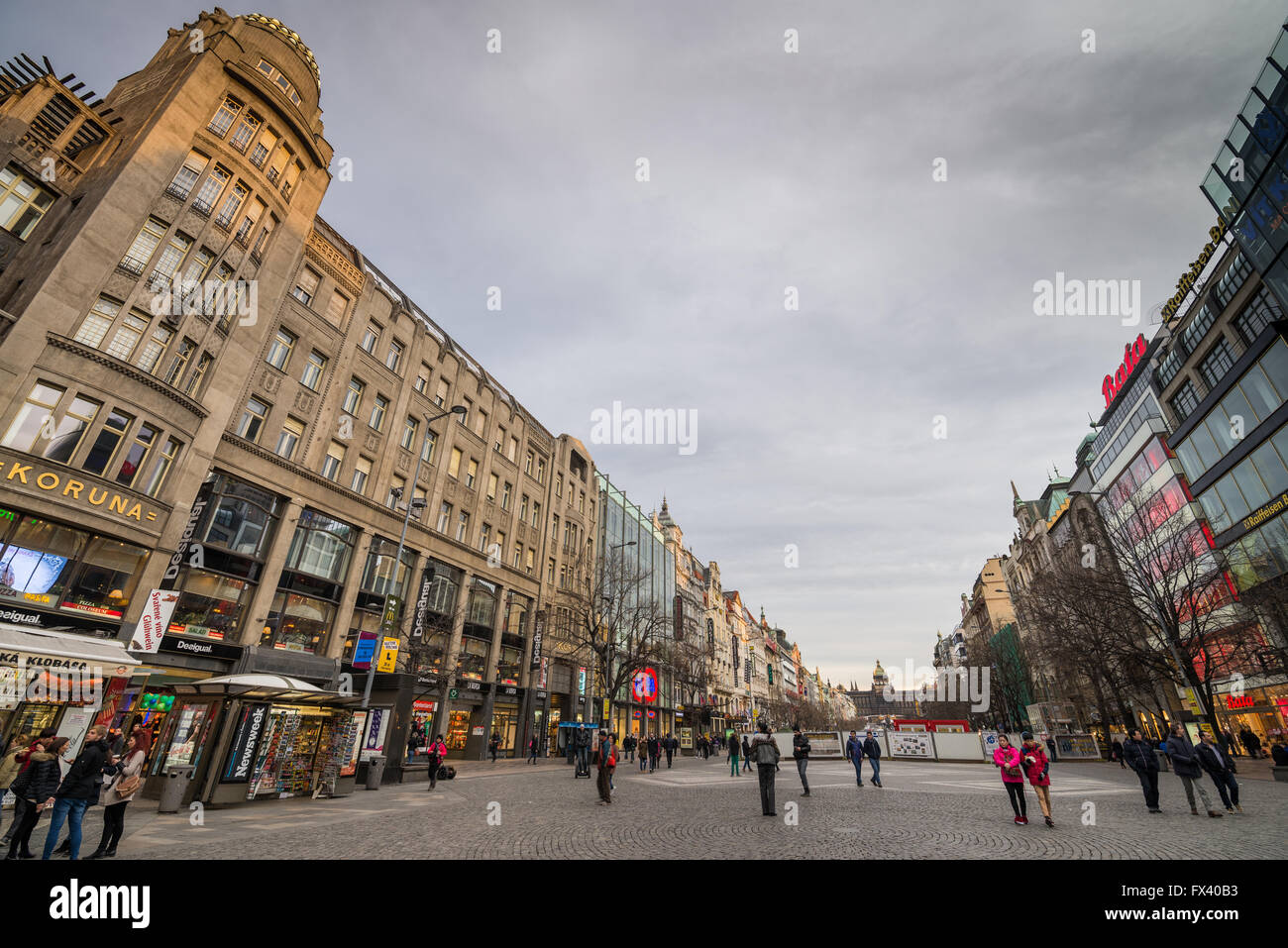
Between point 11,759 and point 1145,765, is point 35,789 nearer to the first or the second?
point 11,759

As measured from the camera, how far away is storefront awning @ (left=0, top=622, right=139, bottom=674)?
1427 cm

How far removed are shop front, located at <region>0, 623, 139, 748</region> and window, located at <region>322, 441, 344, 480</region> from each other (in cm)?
1206

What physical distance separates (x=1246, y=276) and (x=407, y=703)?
50562 millimetres

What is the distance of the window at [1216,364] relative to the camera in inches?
1379

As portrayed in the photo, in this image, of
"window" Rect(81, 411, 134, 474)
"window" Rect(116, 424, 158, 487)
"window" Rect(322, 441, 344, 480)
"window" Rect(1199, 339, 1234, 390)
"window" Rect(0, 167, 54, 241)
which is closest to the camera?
"window" Rect(81, 411, 134, 474)

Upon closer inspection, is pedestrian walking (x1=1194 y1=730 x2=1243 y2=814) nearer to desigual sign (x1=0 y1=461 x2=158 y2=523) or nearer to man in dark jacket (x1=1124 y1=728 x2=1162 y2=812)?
man in dark jacket (x1=1124 y1=728 x2=1162 y2=812)

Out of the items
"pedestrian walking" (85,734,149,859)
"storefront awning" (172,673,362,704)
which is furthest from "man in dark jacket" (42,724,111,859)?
"storefront awning" (172,673,362,704)

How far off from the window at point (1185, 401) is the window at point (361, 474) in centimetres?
5480

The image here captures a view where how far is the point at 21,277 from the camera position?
19.9 metres

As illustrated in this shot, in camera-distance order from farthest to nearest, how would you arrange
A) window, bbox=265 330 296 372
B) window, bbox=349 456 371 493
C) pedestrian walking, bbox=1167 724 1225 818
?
window, bbox=349 456 371 493, window, bbox=265 330 296 372, pedestrian walking, bbox=1167 724 1225 818

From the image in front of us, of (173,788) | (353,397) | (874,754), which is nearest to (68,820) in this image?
(173,788)

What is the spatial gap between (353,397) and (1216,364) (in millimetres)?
54615

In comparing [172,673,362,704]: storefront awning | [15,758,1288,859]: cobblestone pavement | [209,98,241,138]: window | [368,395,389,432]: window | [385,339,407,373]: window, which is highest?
[209,98,241,138]: window
